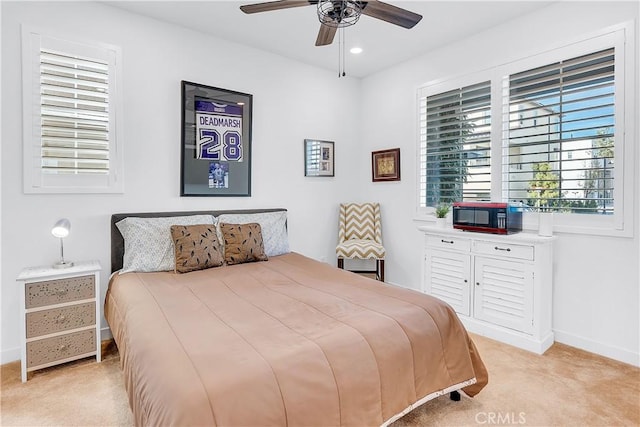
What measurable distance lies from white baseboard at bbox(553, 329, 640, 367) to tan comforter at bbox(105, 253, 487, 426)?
134cm

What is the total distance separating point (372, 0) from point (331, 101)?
236 centimetres

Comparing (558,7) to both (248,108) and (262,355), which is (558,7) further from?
(262,355)

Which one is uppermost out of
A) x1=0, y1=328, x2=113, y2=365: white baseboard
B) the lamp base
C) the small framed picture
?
the small framed picture

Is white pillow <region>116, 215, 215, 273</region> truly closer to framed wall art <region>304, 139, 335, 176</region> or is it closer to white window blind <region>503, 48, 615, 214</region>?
framed wall art <region>304, 139, 335, 176</region>

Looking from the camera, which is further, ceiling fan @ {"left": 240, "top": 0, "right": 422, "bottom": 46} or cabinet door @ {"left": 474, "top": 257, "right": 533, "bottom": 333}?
cabinet door @ {"left": 474, "top": 257, "right": 533, "bottom": 333}

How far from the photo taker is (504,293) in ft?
9.32

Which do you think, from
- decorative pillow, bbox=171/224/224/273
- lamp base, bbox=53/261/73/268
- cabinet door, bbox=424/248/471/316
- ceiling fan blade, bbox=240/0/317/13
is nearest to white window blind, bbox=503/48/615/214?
cabinet door, bbox=424/248/471/316

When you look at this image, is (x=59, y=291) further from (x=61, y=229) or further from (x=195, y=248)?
(x=195, y=248)

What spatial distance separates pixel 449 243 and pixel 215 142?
96.6 inches

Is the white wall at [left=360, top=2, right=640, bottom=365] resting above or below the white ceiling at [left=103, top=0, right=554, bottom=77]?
below

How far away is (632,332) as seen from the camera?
2467 mm

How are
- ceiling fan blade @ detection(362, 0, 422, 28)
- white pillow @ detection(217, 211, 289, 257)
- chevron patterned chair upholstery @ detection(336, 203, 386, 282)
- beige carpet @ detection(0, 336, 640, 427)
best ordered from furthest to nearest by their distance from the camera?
chevron patterned chair upholstery @ detection(336, 203, 386, 282)
white pillow @ detection(217, 211, 289, 257)
ceiling fan blade @ detection(362, 0, 422, 28)
beige carpet @ detection(0, 336, 640, 427)

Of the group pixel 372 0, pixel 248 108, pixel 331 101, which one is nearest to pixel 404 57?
pixel 331 101

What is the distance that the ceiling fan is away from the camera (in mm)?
1970
